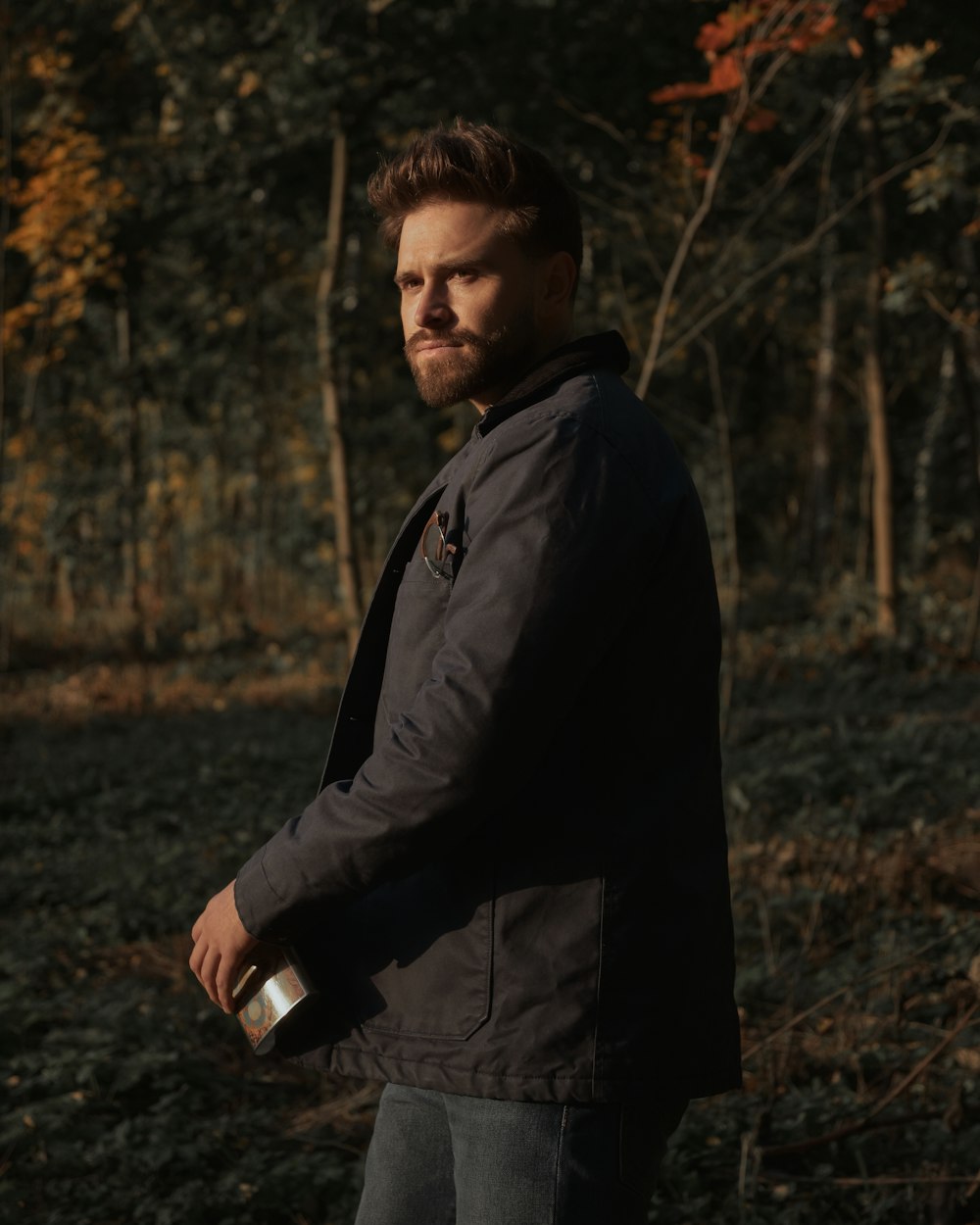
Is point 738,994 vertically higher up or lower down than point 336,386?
lower down

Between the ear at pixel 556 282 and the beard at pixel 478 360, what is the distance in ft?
0.14

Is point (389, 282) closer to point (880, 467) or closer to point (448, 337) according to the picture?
point (880, 467)

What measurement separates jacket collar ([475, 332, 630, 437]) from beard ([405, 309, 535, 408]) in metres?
0.03

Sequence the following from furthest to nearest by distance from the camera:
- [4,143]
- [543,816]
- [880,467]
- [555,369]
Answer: [880,467] < [4,143] < [555,369] < [543,816]

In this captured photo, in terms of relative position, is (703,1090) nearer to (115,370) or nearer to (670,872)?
(670,872)

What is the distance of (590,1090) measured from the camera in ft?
5.22

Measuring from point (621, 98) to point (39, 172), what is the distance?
6.54m

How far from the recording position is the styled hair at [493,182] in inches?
71.3

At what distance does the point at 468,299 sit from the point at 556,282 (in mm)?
145

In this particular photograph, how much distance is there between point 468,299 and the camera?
1841 mm

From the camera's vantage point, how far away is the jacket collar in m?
1.76

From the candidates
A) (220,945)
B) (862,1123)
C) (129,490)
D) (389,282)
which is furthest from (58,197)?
(220,945)

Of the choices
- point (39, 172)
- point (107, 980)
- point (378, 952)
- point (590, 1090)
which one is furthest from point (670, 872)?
point (39, 172)

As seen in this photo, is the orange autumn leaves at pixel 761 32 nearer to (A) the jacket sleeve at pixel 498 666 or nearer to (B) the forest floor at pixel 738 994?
(B) the forest floor at pixel 738 994
